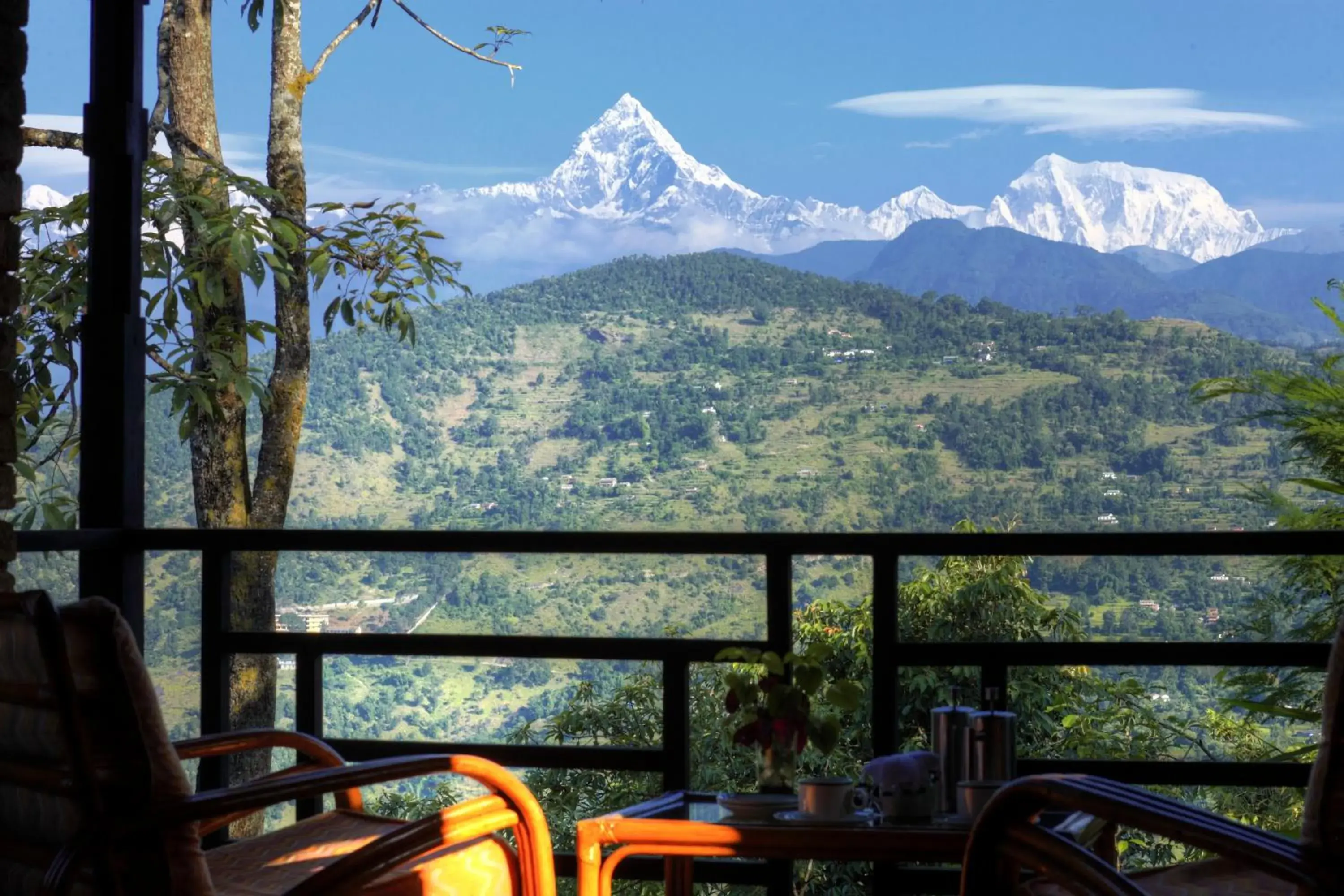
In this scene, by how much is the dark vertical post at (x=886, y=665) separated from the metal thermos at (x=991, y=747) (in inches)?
16.2

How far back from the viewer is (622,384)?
17.4 meters

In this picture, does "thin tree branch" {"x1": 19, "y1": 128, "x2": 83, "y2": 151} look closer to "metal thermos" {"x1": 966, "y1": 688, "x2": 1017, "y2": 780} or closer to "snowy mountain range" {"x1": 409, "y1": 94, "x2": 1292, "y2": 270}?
"metal thermos" {"x1": 966, "y1": 688, "x2": 1017, "y2": 780}

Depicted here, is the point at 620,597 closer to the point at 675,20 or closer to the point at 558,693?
the point at 558,693

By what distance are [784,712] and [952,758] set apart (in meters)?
0.26

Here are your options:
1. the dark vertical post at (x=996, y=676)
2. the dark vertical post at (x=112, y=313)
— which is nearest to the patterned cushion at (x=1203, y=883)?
the dark vertical post at (x=996, y=676)

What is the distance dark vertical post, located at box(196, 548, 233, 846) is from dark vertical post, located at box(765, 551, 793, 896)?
1102 millimetres

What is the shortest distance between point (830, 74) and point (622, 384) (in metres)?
7.13

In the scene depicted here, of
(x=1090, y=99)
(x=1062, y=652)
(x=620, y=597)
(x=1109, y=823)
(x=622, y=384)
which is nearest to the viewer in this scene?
(x=1109, y=823)

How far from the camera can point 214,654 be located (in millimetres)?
2834

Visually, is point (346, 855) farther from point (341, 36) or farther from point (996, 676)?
point (341, 36)

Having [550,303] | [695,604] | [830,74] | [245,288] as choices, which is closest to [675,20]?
[830,74]

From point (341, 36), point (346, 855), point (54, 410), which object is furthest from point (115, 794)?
point (341, 36)

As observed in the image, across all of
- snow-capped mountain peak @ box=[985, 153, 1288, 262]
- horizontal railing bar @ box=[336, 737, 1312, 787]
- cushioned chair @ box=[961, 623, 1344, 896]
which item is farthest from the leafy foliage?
snow-capped mountain peak @ box=[985, 153, 1288, 262]

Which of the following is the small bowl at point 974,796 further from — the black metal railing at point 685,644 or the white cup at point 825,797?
the black metal railing at point 685,644
